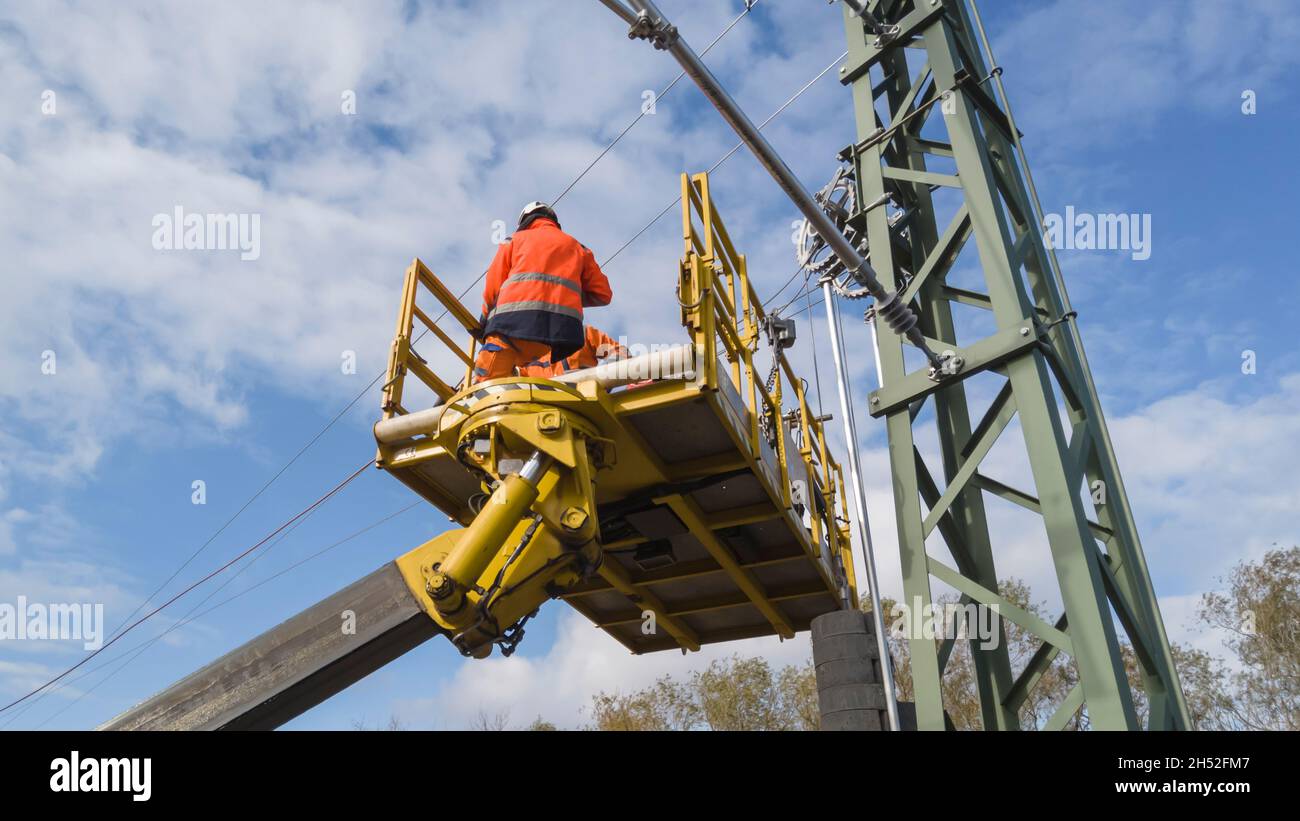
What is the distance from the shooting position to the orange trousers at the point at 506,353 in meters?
6.95

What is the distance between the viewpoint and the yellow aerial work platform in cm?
596

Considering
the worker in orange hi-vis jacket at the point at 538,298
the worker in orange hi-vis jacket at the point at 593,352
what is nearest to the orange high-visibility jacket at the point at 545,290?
the worker in orange hi-vis jacket at the point at 538,298

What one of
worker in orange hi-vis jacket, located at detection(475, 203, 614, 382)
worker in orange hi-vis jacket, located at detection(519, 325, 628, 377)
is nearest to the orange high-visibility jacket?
worker in orange hi-vis jacket, located at detection(475, 203, 614, 382)

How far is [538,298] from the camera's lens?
6.83m

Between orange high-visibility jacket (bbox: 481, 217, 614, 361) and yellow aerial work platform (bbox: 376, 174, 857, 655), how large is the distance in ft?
2.29

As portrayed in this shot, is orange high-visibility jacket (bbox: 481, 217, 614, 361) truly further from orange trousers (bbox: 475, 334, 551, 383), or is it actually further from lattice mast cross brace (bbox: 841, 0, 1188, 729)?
lattice mast cross brace (bbox: 841, 0, 1188, 729)

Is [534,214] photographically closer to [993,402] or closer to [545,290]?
[545,290]

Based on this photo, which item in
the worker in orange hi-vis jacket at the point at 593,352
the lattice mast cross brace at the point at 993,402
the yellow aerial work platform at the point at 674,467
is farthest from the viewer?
the worker in orange hi-vis jacket at the point at 593,352

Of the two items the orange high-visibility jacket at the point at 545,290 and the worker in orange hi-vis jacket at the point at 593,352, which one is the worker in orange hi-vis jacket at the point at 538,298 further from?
the worker in orange hi-vis jacket at the point at 593,352

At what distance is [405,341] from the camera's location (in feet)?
24.1

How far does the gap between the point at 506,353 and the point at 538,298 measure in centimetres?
50

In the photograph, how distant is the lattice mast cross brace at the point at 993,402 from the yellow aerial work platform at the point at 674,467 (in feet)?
4.10

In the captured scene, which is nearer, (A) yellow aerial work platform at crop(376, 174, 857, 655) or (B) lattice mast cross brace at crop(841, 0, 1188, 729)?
(B) lattice mast cross brace at crop(841, 0, 1188, 729)
